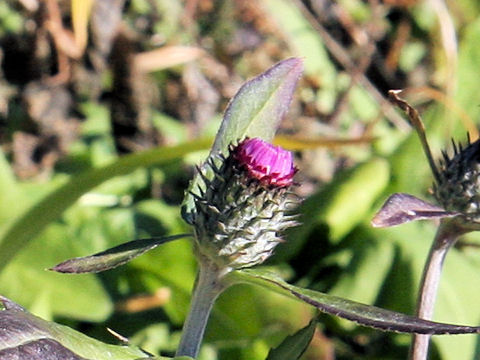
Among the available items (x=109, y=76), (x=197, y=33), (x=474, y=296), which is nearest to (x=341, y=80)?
(x=197, y=33)

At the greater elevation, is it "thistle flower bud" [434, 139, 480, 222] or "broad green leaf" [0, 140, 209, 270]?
"thistle flower bud" [434, 139, 480, 222]

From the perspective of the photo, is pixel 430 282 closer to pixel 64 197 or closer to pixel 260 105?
pixel 260 105

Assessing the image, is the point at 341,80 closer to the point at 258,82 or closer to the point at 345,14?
the point at 345,14

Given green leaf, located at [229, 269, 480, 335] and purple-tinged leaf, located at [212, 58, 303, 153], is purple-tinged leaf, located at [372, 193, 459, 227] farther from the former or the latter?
purple-tinged leaf, located at [212, 58, 303, 153]

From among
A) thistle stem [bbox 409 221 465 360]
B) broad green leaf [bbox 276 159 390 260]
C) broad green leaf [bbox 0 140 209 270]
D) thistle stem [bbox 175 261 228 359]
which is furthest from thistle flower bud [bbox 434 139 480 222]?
broad green leaf [bbox 276 159 390 260]

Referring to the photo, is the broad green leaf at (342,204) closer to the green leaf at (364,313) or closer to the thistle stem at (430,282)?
the thistle stem at (430,282)
